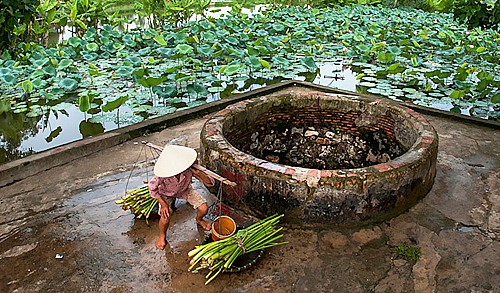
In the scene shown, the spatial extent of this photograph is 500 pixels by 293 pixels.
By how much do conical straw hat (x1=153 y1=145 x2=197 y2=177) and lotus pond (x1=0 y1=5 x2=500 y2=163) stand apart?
2330 millimetres

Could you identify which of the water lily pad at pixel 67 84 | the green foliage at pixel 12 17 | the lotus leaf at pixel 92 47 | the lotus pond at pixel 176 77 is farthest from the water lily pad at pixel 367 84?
the green foliage at pixel 12 17

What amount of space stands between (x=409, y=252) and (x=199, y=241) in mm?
1422

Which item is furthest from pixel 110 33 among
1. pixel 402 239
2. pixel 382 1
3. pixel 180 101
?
pixel 382 1

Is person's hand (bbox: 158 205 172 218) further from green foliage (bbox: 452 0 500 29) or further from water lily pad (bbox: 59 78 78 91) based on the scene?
green foliage (bbox: 452 0 500 29)

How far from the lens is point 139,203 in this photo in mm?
2793

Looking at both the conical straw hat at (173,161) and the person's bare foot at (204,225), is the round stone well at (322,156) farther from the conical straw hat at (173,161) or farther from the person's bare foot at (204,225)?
the conical straw hat at (173,161)

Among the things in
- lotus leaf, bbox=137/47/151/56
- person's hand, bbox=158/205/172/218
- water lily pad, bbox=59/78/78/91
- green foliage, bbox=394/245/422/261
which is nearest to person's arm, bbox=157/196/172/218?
person's hand, bbox=158/205/172/218

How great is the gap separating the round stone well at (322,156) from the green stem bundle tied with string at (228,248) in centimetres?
28

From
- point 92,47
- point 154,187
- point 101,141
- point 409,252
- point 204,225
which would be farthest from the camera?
point 92,47

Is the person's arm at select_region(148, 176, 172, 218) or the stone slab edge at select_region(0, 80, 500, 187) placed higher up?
the person's arm at select_region(148, 176, 172, 218)

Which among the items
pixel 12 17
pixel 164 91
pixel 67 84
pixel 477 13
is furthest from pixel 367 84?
pixel 12 17

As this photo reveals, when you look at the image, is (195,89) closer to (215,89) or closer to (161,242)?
(215,89)

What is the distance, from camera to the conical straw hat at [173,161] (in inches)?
89.2

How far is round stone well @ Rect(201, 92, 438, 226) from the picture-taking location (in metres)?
2.58
